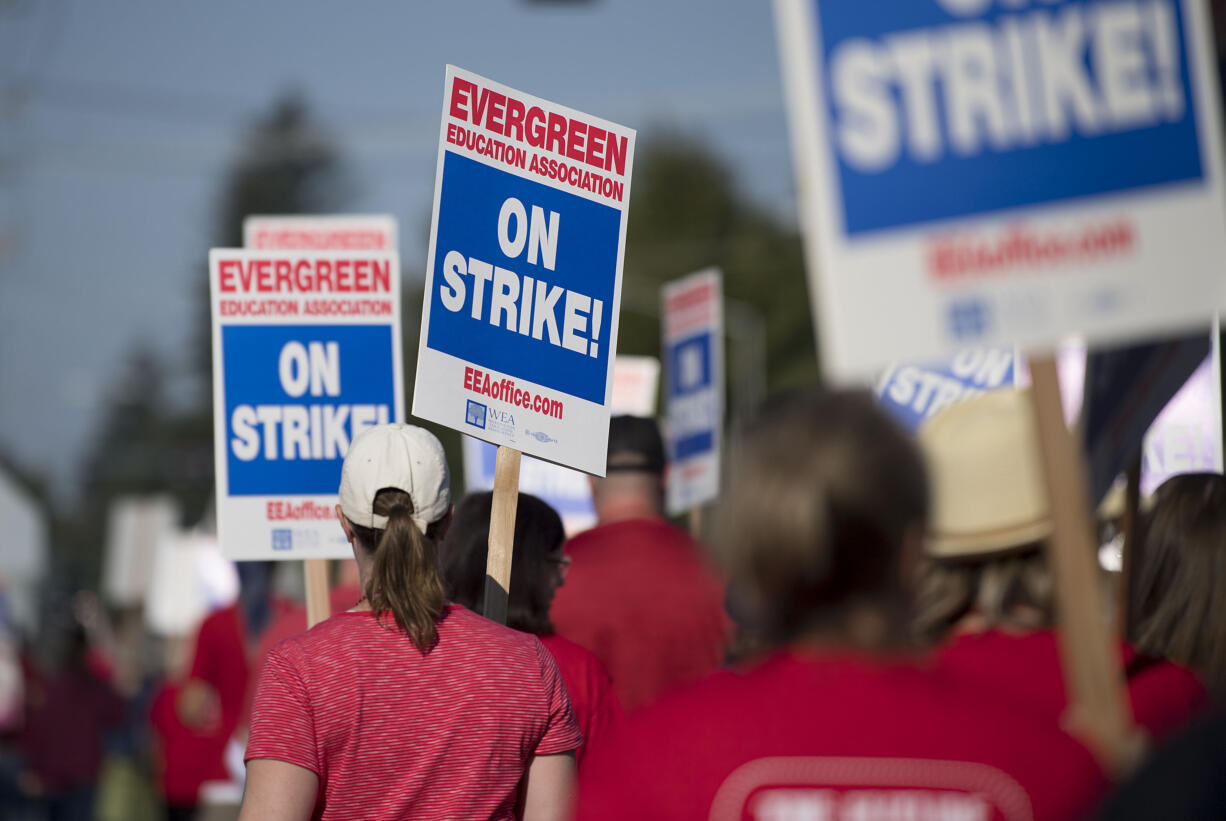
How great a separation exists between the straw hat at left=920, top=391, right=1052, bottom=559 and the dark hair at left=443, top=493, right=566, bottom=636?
1188mm

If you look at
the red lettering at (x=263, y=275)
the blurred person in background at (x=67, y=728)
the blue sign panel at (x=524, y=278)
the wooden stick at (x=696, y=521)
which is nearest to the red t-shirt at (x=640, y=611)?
the blue sign panel at (x=524, y=278)

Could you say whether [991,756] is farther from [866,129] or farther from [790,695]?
[866,129]

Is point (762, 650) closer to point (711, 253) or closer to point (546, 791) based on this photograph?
point (546, 791)

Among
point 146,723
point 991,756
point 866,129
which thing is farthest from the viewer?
point 146,723

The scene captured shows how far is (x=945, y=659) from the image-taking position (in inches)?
141

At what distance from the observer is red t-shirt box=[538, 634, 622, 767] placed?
162 inches

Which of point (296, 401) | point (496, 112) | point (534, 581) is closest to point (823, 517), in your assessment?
point (534, 581)

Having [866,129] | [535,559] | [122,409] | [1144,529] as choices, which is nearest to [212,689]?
[535,559]

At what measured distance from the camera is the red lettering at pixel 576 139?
4.50m

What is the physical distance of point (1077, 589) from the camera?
247cm

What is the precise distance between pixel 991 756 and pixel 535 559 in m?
2.51

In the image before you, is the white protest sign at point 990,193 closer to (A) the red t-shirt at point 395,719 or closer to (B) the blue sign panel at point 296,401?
(A) the red t-shirt at point 395,719

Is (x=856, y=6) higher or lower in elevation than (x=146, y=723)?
higher

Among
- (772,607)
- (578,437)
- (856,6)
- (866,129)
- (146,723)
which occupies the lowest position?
(146,723)
